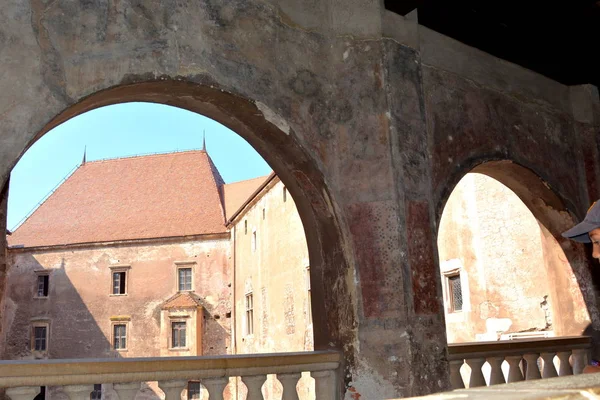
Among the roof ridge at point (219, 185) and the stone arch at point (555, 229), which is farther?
the roof ridge at point (219, 185)

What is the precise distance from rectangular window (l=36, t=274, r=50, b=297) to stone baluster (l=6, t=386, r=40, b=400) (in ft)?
79.7

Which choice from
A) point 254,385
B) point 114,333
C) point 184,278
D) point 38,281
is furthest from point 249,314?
point 254,385

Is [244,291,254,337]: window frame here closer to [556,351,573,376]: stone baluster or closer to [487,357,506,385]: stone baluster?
[556,351,573,376]: stone baluster

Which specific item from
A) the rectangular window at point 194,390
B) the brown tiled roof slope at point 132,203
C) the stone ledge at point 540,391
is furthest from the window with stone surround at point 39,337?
the stone ledge at point 540,391

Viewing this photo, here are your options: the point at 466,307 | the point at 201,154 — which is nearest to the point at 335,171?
the point at 466,307

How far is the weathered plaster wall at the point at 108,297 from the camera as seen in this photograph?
81.3 ft

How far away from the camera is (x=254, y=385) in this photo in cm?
414

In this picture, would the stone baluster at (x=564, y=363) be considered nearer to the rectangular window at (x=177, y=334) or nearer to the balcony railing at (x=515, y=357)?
the balcony railing at (x=515, y=357)

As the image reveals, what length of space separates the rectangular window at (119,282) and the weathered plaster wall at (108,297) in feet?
0.66

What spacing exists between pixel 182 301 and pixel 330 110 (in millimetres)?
21002

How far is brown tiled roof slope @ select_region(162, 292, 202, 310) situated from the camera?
971 inches

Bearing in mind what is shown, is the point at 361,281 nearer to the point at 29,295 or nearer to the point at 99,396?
the point at 99,396

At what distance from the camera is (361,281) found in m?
4.68

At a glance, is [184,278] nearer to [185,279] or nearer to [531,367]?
[185,279]
